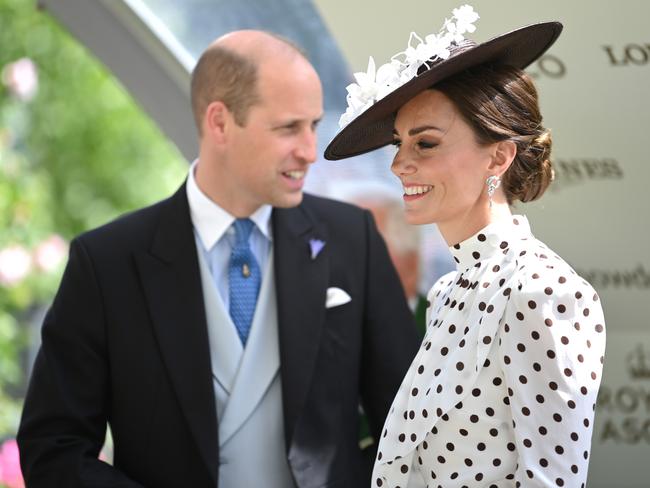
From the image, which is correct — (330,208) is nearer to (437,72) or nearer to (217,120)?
(217,120)

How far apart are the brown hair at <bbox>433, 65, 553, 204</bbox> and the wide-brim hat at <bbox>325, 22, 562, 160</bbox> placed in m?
0.03

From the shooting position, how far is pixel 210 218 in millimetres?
2992

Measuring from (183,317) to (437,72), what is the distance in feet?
3.88

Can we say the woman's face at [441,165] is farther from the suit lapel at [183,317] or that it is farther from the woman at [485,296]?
the suit lapel at [183,317]

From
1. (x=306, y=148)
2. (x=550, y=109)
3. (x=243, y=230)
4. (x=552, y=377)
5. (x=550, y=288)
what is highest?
(x=306, y=148)

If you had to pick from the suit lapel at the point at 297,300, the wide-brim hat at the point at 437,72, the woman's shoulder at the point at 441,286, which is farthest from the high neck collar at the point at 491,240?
the suit lapel at the point at 297,300

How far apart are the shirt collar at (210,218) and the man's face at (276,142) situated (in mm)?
40

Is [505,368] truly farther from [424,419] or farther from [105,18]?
[105,18]

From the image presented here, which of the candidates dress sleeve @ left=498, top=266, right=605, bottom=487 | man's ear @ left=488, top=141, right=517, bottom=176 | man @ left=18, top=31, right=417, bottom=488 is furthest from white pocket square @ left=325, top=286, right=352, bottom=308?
A: dress sleeve @ left=498, top=266, right=605, bottom=487

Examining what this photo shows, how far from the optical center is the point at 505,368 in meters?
1.84

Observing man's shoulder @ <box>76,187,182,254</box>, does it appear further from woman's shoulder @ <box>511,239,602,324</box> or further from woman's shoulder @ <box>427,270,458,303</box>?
woman's shoulder @ <box>511,239,602,324</box>

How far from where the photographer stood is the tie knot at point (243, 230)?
299cm

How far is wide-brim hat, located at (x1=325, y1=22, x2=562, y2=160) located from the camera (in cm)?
192

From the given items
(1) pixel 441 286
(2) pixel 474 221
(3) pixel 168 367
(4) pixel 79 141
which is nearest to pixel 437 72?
(2) pixel 474 221
